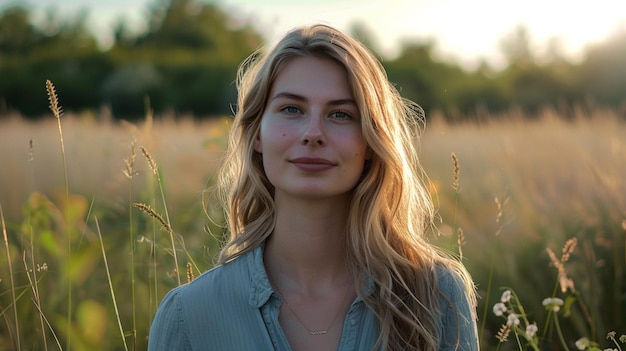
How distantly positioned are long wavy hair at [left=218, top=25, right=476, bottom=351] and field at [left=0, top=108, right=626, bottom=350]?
0.66 ft

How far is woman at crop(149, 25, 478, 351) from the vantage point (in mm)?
2232

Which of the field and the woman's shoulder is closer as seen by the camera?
the woman's shoulder

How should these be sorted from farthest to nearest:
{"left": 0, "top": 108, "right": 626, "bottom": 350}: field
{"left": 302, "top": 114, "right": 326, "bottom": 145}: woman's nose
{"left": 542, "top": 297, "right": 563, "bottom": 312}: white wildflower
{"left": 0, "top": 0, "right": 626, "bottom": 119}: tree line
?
{"left": 0, "top": 0, "right": 626, "bottom": 119}: tree line
{"left": 0, "top": 108, "right": 626, "bottom": 350}: field
{"left": 542, "top": 297, "right": 563, "bottom": 312}: white wildflower
{"left": 302, "top": 114, "right": 326, "bottom": 145}: woman's nose

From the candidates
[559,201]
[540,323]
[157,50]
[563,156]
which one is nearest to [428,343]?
[540,323]

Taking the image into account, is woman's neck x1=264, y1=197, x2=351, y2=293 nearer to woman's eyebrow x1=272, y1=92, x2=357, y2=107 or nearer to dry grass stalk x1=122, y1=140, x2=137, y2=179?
woman's eyebrow x1=272, y1=92, x2=357, y2=107

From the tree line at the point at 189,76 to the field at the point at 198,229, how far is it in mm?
21383

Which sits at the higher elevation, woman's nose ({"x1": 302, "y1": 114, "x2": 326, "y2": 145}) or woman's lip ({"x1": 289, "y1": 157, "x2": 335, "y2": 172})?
woman's nose ({"x1": 302, "y1": 114, "x2": 326, "y2": 145})

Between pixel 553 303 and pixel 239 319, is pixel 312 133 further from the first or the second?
pixel 553 303

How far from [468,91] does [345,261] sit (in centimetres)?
3058

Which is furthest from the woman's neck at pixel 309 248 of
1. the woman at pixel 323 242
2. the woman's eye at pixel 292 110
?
the woman's eye at pixel 292 110

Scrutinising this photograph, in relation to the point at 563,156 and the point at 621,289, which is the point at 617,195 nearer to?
the point at 621,289

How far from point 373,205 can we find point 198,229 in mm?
2472


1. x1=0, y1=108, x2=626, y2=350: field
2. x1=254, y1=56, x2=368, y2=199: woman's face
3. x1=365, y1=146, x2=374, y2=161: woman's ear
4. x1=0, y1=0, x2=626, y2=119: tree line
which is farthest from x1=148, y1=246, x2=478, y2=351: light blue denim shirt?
x1=0, y1=0, x2=626, y2=119: tree line

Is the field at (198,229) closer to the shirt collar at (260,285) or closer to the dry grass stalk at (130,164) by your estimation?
the dry grass stalk at (130,164)
